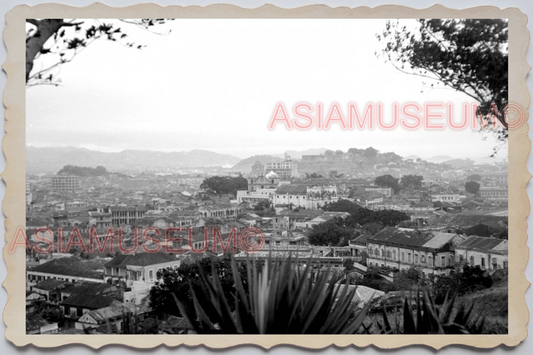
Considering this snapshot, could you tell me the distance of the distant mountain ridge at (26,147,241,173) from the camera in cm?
319

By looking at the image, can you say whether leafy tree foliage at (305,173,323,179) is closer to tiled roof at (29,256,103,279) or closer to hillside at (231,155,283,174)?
hillside at (231,155,283,174)

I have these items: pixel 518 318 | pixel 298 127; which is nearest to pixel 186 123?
pixel 298 127

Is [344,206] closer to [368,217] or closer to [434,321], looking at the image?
[368,217]

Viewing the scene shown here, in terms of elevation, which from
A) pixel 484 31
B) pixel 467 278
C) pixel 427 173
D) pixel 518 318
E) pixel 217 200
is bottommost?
pixel 518 318

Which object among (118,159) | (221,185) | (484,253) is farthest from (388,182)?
(118,159)

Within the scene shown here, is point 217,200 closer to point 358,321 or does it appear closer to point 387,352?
point 358,321

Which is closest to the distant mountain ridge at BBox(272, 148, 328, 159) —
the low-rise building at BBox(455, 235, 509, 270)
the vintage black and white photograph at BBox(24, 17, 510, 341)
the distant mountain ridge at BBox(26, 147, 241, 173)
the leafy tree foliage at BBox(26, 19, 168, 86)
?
the vintage black and white photograph at BBox(24, 17, 510, 341)

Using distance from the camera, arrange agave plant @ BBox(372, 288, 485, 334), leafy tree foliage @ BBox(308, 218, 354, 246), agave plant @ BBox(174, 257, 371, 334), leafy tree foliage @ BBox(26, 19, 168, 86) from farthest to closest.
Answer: leafy tree foliage @ BBox(308, 218, 354, 246) → leafy tree foliage @ BBox(26, 19, 168, 86) → agave plant @ BBox(372, 288, 485, 334) → agave plant @ BBox(174, 257, 371, 334)

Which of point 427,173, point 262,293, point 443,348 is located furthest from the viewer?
point 427,173

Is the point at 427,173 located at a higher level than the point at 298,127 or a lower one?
lower

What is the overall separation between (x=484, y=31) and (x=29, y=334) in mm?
3867

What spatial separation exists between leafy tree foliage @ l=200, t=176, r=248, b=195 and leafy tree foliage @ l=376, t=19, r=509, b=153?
1.46m

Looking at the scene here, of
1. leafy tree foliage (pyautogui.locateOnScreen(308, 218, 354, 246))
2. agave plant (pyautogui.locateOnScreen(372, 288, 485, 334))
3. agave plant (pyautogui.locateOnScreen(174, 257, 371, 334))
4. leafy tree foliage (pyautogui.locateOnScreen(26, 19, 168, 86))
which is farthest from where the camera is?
leafy tree foliage (pyautogui.locateOnScreen(308, 218, 354, 246))

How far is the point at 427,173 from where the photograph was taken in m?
3.31
